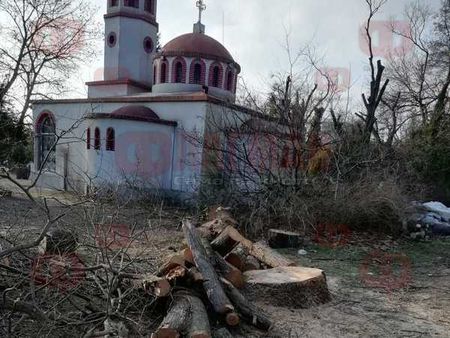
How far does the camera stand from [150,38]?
2309 centimetres

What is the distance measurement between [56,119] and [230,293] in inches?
761

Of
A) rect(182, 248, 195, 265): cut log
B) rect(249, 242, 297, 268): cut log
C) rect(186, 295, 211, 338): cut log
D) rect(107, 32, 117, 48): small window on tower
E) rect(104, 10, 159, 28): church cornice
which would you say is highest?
rect(104, 10, 159, 28): church cornice

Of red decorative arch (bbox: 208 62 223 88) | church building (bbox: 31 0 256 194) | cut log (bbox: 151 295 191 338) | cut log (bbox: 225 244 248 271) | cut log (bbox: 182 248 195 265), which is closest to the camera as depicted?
cut log (bbox: 151 295 191 338)

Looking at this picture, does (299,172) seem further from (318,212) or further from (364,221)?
(364,221)

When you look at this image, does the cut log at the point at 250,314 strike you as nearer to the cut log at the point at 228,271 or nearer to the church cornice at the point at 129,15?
the cut log at the point at 228,271

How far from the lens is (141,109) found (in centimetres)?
1747

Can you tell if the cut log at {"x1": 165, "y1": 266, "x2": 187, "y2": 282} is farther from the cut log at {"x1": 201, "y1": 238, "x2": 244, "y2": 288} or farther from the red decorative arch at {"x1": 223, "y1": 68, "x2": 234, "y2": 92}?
the red decorative arch at {"x1": 223, "y1": 68, "x2": 234, "y2": 92}

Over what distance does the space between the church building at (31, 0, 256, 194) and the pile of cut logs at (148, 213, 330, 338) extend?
7850mm

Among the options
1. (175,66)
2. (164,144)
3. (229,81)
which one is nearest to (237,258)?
(164,144)

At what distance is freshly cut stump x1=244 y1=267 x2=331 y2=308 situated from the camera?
5.12m

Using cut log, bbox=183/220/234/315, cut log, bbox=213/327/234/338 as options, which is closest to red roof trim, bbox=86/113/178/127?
cut log, bbox=183/220/234/315

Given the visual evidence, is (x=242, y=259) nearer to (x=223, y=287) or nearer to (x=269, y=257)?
(x=269, y=257)

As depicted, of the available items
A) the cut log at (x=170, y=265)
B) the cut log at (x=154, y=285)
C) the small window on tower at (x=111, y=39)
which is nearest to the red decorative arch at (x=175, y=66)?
the small window on tower at (x=111, y=39)

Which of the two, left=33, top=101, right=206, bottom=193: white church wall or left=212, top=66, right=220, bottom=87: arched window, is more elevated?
left=212, top=66, right=220, bottom=87: arched window
